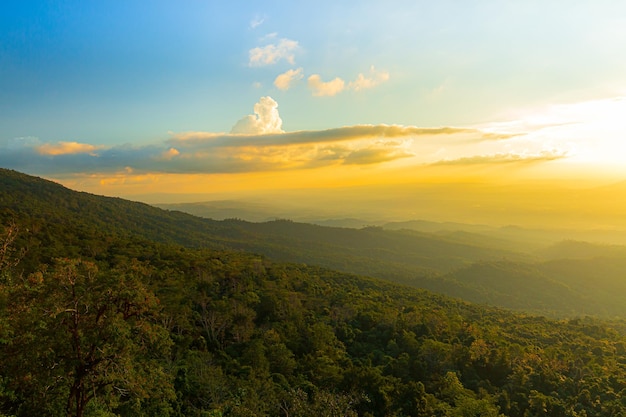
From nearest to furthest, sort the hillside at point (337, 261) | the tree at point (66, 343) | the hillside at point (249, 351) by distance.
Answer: the tree at point (66, 343)
the hillside at point (249, 351)
the hillside at point (337, 261)

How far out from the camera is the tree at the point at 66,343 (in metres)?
11.6

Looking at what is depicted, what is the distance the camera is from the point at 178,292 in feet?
135

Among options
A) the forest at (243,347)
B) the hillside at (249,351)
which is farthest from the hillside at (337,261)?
the hillside at (249,351)

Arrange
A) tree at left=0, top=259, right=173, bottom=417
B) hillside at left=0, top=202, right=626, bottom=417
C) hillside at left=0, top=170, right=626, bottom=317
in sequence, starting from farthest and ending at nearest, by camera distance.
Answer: hillside at left=0, top=170, right=626, bottom=317 → hillside at left=0, top=202, right=626, bottom=417 → tree at left=0, top=259, right=173, bottom=417

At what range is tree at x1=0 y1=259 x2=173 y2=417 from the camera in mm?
11625

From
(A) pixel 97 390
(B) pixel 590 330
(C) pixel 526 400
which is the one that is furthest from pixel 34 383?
(B) pixel 590 330

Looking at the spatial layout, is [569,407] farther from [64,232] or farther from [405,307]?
[64,232]

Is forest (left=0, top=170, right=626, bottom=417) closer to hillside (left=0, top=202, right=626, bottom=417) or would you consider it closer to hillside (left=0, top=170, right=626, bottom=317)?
hillside (left=0, top=202, right=626, bottom=417)

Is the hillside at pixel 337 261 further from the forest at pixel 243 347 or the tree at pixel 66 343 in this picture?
the tree at pixel 66 343

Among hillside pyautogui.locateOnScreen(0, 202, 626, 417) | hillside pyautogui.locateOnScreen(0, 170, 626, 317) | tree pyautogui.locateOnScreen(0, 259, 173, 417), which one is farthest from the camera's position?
hillside pyautogui.locateOnScreen(0, 170, 626, 317)

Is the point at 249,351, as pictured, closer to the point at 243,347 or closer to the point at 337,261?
the point at 243,347

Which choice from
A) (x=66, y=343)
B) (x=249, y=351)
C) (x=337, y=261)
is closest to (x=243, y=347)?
(x=249, y=351)

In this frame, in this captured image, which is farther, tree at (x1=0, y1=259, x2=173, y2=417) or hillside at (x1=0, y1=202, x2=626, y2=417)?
hillside at (x1=0, y1=202, x2=626, y2=417)

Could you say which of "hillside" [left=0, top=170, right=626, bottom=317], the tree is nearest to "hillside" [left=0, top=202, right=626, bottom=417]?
the tree
